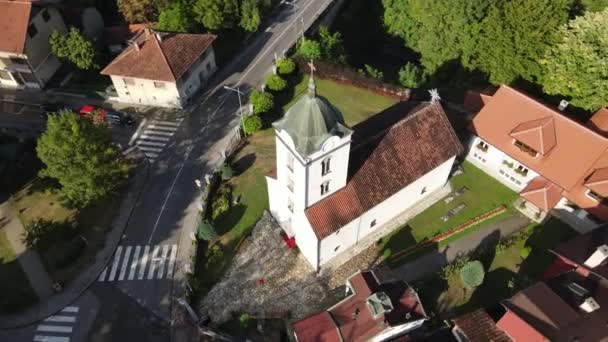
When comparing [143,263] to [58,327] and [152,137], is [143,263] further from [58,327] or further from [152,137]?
[152,137]

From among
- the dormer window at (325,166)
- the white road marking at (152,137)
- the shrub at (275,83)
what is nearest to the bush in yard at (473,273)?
the dormer window at (325,166)

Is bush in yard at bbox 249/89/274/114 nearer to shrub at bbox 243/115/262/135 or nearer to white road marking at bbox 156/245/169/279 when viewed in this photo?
shrub at bbox 243/115/262/135

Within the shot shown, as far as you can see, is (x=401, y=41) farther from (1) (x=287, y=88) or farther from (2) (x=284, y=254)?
(2) (x=284, y=254)

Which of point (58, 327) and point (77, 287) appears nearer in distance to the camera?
point (58, 327)

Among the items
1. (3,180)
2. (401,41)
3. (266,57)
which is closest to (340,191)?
(266,57)

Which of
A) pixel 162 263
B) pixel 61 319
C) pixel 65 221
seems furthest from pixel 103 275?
pixel 65 221

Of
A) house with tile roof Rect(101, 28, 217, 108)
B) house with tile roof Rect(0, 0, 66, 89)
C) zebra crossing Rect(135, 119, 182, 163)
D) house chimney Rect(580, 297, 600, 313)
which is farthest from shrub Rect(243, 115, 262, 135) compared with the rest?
house chimney Rect(580, 297, 600, 313)

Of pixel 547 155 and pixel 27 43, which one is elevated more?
pixel 27 43
